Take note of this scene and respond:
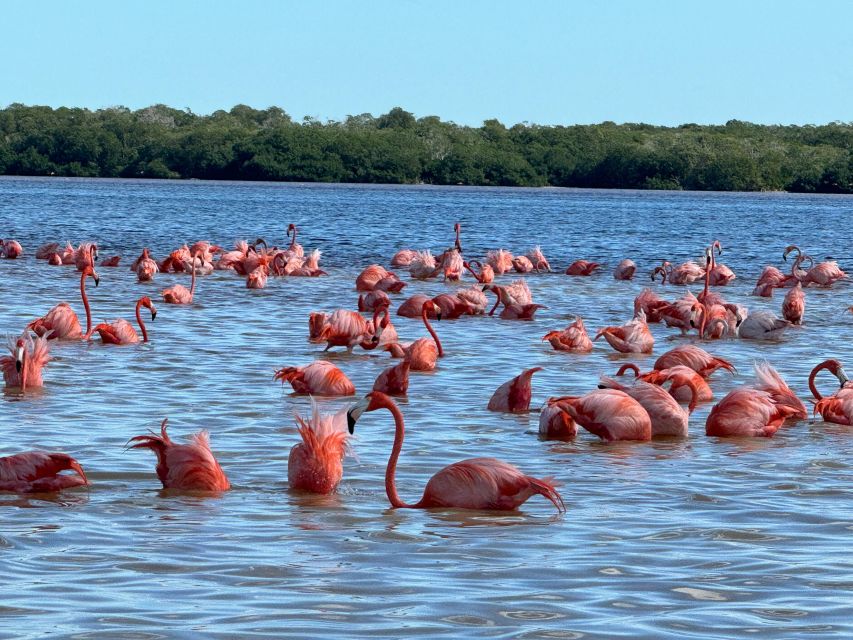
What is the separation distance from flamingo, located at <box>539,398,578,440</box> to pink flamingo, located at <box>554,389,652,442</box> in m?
0.11

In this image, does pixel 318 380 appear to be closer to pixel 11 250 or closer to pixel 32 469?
pixel 32 469

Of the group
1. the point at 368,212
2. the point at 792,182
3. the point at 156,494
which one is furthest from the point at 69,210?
the point at 792,182

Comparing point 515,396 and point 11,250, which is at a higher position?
point 11,250

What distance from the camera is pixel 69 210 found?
54.9 m

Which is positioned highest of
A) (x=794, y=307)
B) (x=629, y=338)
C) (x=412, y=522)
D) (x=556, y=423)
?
(x=794, y=307)

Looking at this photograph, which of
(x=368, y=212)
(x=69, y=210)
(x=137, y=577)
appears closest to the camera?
(x=137, y=577)

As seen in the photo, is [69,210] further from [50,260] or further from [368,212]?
[50,260]

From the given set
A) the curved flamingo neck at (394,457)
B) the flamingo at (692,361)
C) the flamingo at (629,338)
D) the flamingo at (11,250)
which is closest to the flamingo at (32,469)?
the curved flamingo neck at (394,457)

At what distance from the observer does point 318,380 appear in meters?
10.9

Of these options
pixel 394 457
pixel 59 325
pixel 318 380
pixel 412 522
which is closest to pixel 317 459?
pixel 394 457

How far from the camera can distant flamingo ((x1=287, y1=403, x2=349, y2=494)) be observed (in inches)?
295

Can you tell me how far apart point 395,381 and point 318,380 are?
23.2 inches

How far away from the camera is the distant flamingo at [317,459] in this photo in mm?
7480

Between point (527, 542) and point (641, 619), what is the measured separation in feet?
4.13
